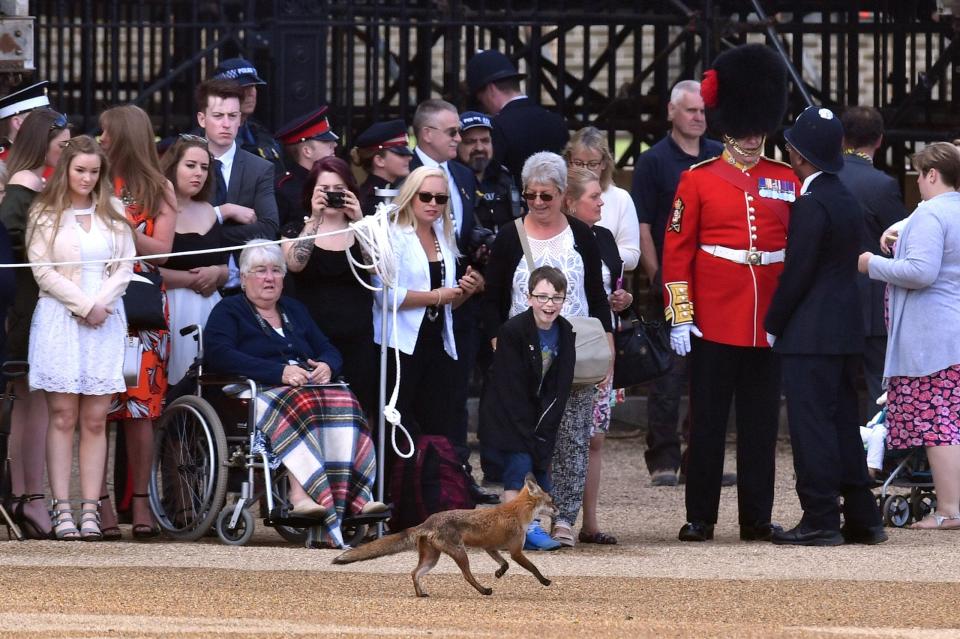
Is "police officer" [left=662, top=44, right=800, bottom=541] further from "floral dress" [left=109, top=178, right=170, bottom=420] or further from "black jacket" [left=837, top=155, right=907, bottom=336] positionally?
"floral dress" [left=109, top=178, right=170, bottom=420]

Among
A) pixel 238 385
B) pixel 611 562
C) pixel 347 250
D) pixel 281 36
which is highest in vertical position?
pixel 281 36

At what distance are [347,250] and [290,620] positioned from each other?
258cm

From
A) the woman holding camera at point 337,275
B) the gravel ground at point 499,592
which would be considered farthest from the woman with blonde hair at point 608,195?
the gravel ground at point 499,592

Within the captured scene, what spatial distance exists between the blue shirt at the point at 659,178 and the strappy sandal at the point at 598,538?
2.30m

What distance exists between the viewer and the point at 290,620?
250 inches

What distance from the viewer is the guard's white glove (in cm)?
849

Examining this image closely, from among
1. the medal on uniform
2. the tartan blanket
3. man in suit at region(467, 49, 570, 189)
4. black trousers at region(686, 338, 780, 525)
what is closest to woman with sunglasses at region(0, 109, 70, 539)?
the tartan blanket

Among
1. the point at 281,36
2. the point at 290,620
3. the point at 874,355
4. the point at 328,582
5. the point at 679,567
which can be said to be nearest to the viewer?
the point at 290,620

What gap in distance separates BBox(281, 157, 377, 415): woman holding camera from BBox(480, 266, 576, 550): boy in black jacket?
0.76 m

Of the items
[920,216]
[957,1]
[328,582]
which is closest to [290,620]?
[328,582]

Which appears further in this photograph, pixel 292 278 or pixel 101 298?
pixel 292 278

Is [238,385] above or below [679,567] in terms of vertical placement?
above

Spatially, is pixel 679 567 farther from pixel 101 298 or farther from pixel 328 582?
pixel 101 298

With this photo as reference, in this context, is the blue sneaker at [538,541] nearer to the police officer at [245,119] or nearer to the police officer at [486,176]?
the police officer at [486,176]
